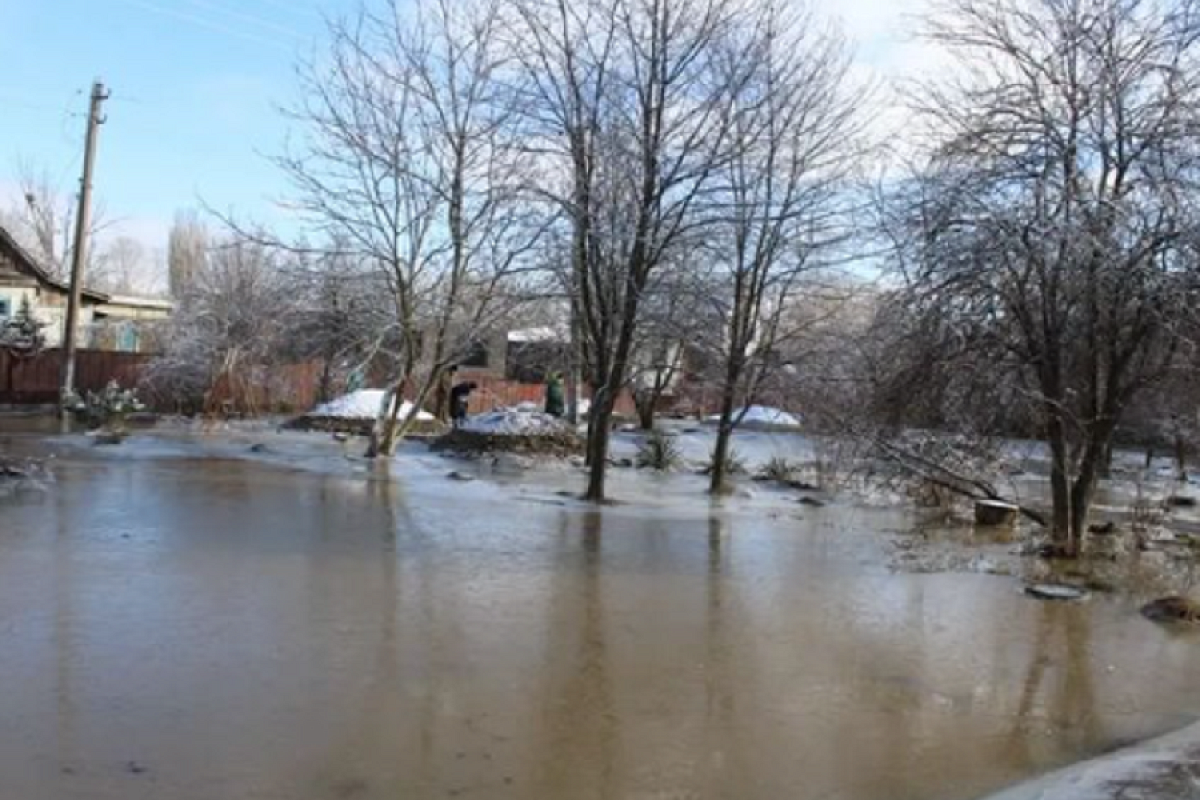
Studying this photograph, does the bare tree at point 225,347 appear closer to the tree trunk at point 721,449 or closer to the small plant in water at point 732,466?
the small plant in water at point 732,466

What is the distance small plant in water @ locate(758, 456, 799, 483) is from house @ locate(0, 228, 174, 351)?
20733mm

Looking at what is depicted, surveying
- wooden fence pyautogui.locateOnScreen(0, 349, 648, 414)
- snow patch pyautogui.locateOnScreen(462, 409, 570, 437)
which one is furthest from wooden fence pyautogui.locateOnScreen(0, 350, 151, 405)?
snow patch pyautogui.locateOnScreen(462, 409, 570, 437)

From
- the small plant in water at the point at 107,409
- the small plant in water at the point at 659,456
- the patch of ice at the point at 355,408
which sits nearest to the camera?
the small plant in water at the point at 659,456

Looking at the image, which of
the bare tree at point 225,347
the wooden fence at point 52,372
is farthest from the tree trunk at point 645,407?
the wooden fence at point 52,372

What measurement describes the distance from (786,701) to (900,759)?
1.09 metres

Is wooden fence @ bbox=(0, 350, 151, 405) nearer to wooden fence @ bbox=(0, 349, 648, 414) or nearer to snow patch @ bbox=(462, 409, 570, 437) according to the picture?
wooden fence @ bbox=(0, 349, 648, 414)

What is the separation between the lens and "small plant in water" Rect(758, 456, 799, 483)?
2378 cm

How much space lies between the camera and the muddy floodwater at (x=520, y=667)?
5.77 m

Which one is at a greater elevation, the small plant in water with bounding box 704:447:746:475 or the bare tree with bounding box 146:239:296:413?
the bare tree with bounding box 146:239:296:413

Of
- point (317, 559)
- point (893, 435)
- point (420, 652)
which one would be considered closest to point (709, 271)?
point (893, 435)

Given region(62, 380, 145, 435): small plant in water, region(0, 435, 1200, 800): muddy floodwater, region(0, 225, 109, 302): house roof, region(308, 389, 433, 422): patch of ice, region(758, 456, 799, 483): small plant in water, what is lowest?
region(0, 435, 1200, 800): muddy floodwater

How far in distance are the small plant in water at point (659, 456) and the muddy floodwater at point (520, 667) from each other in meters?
10.8

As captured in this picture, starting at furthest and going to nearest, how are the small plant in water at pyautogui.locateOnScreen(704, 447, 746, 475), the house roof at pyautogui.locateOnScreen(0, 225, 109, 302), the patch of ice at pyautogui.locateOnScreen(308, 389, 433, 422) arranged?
1. the house roof at pyautogui.locateOnScreen(0, 225, 109, 302)
2. the patch of ice at pyautogui.locateOnScreen(308, 389, 433, 422)
3. the small plant in water at pyautogui.locateOnScreen(704, 447, 746, 475)

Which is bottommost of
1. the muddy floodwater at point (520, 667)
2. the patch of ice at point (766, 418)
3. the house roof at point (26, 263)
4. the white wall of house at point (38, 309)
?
the muddy floodwater at point (520, 667)
